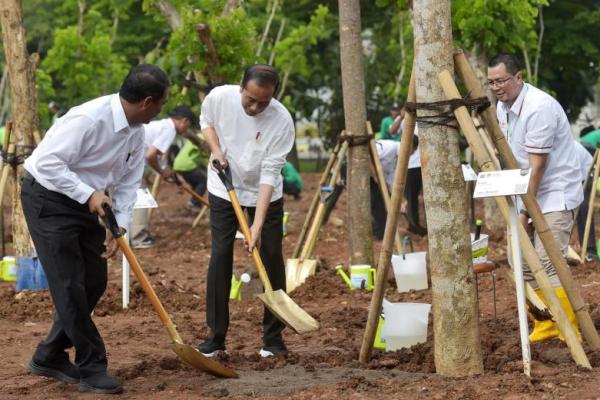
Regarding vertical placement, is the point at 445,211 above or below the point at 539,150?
below

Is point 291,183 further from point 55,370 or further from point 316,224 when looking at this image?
point 55,370

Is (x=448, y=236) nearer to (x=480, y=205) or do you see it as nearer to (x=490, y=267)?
(x=490, y=267)

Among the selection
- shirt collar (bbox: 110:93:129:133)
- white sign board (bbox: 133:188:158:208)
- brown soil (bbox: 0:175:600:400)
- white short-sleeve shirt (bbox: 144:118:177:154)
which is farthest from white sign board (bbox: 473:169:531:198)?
white short-sleeve shirt (bbox: 144:118:177:154)

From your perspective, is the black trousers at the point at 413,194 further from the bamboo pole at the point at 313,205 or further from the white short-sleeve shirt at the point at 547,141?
the white short-sleeve shirt at the point at 547,141

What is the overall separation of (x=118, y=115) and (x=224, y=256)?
154 cm

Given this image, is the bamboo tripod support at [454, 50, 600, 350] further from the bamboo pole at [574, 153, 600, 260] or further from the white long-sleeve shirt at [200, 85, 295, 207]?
the bamboo pole at [574, 153, 600, 260]

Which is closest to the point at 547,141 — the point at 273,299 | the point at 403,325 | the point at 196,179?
the point at 403,325

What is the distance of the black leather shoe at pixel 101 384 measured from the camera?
20.9ft

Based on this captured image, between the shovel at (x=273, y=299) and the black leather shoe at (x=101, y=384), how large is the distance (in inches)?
49.6

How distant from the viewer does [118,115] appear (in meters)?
6.32

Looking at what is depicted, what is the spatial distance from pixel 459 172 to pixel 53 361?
2.65 meters

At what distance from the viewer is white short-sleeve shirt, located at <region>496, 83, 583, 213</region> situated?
23.6ft

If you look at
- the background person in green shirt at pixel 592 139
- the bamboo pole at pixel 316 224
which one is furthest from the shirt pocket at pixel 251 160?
the background person in green shirt at pixel 592 139

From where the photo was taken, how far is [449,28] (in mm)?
6211
